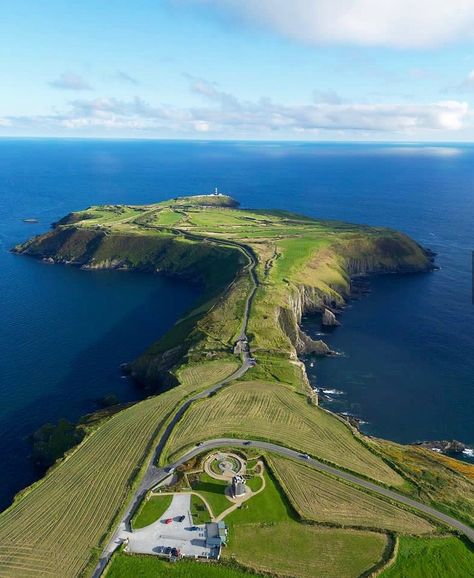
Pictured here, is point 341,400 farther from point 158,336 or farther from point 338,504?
point 158,336

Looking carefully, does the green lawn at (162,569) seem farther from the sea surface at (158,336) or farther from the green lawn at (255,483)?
the sea surface at (158,336)

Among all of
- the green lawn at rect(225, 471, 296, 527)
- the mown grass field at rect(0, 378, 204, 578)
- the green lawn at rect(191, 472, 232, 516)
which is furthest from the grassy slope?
the green lawn at rect(225, 471, 296, 527)

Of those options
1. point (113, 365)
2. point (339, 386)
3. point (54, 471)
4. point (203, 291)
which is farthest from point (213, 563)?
point (203, 291)

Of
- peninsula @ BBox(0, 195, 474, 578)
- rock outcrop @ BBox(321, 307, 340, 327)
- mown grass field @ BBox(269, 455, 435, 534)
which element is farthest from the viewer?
rock outcrop @ BBox(321, 307, 340, 327)

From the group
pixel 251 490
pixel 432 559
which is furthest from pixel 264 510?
pixel 432 559

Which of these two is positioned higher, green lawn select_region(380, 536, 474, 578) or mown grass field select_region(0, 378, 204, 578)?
green lawn select_region(380, 536, 474, 578)

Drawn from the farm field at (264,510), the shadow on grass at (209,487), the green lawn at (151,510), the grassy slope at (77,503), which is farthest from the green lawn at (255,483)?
the grassy slope at (77,503)

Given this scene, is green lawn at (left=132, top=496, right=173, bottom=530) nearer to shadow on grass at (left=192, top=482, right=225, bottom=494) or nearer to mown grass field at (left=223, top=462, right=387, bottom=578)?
shadow on grass at (left=192, top=482, right=225, bottom=494)
